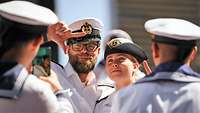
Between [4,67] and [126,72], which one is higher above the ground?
[4,67]

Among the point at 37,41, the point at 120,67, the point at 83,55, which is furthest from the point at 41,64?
the point at 83,55

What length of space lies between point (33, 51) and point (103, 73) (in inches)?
81.8

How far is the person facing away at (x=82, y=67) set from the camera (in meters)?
6.03

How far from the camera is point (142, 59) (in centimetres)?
602

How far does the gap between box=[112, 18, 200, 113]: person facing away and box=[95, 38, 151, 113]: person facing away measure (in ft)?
2.79

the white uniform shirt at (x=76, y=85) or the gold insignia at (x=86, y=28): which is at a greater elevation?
the gold insignia at (x=86, y=28)

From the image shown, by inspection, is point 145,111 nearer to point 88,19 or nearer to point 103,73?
point 88,19

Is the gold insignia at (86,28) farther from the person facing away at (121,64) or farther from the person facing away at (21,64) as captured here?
the person facing away at (21,64)

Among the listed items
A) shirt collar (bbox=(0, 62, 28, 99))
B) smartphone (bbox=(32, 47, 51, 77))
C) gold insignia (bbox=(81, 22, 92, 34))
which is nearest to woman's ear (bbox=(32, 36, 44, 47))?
shirt collar (bbox=(0, 62, 28, 99))

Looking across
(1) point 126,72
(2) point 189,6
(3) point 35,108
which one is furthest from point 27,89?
(2) point 189,6

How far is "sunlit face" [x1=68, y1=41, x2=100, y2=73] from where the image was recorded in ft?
19.8

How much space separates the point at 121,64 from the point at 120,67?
0.02 meters

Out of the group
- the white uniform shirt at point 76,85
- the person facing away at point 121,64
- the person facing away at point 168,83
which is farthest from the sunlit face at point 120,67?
the person facing away at point 168,83

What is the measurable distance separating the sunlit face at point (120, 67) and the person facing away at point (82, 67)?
6.2 inches
